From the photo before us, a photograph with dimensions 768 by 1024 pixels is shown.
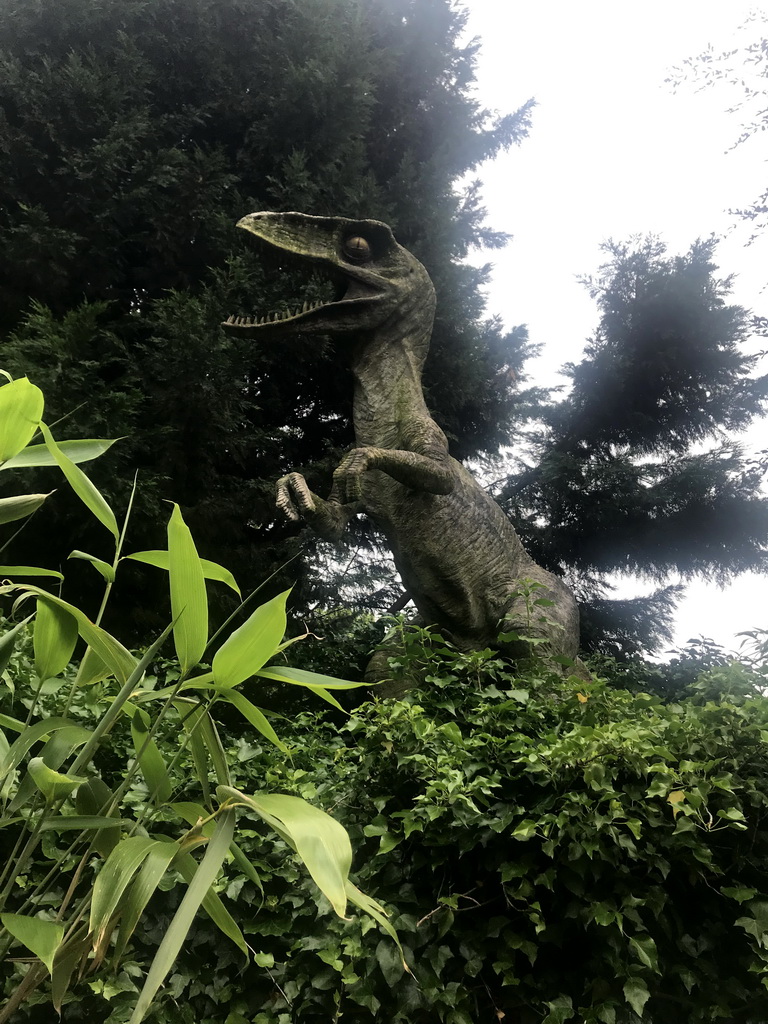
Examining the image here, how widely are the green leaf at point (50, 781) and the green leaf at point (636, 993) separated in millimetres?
1322

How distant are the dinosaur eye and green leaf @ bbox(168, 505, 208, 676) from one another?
283 cm

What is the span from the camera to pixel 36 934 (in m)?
0.85

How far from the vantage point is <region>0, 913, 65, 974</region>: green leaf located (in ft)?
2.69

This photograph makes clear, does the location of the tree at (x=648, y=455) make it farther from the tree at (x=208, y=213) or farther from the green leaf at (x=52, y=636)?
the green leaf at (x=52, y=636)

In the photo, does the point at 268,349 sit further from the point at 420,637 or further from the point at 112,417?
the point at 420,637

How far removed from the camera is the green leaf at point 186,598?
914 mm

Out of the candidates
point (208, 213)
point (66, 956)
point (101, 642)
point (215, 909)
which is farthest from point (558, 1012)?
point (208, 213)

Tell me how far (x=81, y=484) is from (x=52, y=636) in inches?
9.4

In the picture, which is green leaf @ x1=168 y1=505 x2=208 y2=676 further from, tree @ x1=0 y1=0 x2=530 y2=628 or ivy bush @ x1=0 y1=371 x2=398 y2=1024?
tree @ x1=0 y1=0 x2=530 y2=628

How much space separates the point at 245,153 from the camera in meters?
5.37

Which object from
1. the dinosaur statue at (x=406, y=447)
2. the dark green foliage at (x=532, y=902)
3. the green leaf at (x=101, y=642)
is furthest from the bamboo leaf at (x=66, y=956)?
the dinosaur statue at (x=406, y=447)

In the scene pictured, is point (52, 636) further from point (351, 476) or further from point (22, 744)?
point (351, 476)

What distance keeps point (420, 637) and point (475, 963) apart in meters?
1.16

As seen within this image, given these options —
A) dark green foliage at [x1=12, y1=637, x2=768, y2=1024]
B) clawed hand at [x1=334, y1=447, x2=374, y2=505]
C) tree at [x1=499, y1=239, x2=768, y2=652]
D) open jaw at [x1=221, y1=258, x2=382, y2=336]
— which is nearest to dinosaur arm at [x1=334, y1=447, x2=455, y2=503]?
clawed hand at [x1=334, y1=447, x2=374, y2=505]
